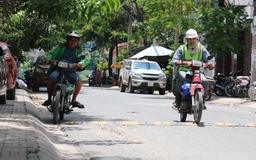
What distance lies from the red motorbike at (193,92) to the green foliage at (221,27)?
52.5 ft

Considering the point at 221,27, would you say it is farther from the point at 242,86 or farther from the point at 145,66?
the point at 145,66

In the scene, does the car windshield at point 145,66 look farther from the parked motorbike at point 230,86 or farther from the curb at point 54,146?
the curb at point 54,146

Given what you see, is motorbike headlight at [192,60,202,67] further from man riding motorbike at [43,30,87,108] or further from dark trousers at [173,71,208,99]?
man riding motorbike at [43,30,87,108]

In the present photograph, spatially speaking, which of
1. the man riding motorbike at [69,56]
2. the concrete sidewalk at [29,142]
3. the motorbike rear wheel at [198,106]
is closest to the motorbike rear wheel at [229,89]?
the motorbike rear wheel at [198,106]

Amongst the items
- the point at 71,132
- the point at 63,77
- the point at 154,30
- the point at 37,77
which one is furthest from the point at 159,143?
the point at 154,30

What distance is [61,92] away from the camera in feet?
42.2

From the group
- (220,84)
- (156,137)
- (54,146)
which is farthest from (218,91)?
(54,146)

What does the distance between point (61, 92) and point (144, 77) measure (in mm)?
20938

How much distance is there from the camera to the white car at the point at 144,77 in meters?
33.5

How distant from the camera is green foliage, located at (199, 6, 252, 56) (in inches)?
1158

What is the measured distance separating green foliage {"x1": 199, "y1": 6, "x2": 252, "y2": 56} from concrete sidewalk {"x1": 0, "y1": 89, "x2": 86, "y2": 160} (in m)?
17.4

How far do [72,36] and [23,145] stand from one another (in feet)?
17.3

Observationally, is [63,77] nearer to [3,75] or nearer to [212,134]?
[3,75]

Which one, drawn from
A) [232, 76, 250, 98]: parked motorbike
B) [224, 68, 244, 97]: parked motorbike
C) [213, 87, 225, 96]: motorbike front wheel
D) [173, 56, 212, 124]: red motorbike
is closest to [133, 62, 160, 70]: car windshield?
[213, 87, 225, 96]: motorbike front wheel
